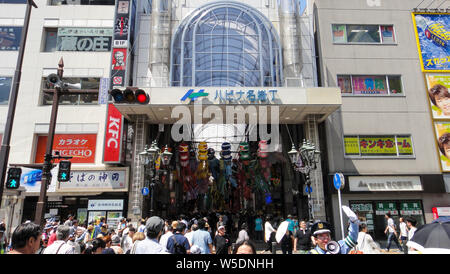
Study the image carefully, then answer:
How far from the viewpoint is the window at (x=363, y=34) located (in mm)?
19203

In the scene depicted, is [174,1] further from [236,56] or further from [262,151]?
[262,151]

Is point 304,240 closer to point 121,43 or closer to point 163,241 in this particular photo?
point 163,241

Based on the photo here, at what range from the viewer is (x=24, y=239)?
3.16m

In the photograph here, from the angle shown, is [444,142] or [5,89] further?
[5,89]

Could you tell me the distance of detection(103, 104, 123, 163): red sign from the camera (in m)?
16.1

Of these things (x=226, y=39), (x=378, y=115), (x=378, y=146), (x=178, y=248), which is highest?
(x=226, y=39)

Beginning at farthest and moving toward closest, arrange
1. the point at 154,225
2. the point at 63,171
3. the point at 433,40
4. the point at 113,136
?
1. the point at 433,40
2. the point at 113,136
3. the point at 63,171
4. the point at 154,225

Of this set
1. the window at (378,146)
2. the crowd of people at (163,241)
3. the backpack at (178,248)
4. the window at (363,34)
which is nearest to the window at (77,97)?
the crowd of people at (163,241)

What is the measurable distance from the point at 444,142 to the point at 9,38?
30091 millimetres

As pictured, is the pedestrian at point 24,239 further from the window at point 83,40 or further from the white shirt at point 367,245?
the window at point 83,40

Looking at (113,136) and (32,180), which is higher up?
(113,136)

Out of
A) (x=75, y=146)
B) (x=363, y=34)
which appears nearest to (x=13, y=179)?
(x=75, y=146)

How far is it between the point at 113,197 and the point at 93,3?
14410 mm

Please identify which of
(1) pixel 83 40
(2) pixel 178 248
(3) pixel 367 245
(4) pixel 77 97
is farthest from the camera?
(1) pixel 83 40
